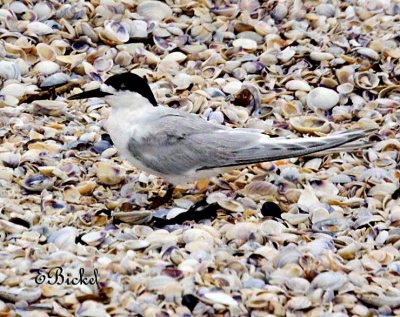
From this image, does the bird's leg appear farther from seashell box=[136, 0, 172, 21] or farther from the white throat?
seashell box=[136, 0, 172, 21]

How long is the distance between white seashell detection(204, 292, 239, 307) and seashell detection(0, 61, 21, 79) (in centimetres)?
215

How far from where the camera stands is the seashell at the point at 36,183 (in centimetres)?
454

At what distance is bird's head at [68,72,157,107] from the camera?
4.63 metres

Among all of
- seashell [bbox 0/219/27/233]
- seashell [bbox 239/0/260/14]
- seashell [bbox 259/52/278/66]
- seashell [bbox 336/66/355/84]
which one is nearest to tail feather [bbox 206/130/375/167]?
seashell [bbox 0/219/27/233]

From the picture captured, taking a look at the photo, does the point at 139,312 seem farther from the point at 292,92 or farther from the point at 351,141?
the point at 292,92

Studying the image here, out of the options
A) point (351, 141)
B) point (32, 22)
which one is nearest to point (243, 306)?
point (351, 141)

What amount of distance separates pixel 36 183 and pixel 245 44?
1.63m

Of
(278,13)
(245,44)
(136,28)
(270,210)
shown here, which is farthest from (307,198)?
(278,13)

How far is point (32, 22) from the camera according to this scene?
578 centimetres

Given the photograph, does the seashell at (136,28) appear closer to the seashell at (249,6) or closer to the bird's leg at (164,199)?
the seashell at (249,6)

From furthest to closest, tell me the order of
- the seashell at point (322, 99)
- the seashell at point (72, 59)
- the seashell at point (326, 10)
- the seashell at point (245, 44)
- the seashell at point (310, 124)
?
the seashell at point (326, 10) < the seashell at point (245, 44) < the seashell at point (72, 59) < the seashell at point (322, 99) < the seashell at point (310, 124)

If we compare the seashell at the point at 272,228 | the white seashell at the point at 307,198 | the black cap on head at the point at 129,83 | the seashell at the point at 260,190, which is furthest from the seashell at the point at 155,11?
the seashell at the point at 272,228

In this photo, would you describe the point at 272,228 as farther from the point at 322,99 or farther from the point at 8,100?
the point at 8,100

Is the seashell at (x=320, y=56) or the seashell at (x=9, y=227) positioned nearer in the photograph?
the seashell at (x=9, y=227)
